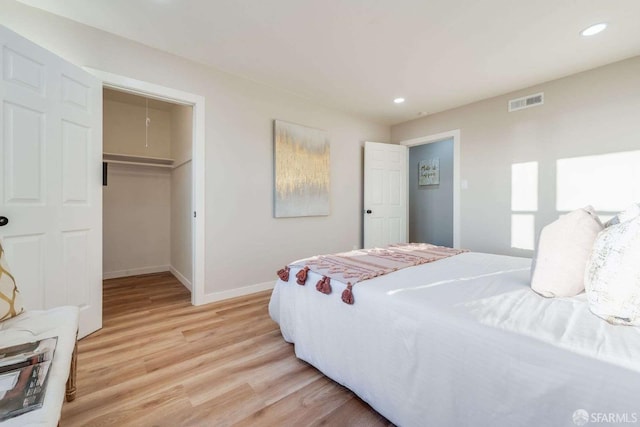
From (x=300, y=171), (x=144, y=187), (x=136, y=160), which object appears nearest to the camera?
(x=300, y=171)

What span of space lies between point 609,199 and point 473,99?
187 centimetres

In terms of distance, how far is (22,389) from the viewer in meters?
0.77

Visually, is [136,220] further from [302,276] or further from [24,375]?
[24,375]

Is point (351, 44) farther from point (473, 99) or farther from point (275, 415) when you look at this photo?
point (275, 415)

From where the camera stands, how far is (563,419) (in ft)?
2.59

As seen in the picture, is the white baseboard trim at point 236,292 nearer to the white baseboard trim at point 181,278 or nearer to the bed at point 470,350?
the white baseboard trim at point 181,278

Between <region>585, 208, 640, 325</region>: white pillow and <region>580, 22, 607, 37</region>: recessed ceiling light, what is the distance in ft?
6.67

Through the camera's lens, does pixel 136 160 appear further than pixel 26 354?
Yes

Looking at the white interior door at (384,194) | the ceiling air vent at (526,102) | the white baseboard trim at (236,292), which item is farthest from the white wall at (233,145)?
the ceiling air vent at (526,102)

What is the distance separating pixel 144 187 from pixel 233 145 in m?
2.09

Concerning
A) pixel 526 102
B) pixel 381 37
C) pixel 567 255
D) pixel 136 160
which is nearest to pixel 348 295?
pixel 567 255

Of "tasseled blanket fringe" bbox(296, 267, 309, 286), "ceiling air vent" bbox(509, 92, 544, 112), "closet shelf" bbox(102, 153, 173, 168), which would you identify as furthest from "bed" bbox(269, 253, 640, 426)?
"closet shelf" bbox(102, 153, 173, 168)

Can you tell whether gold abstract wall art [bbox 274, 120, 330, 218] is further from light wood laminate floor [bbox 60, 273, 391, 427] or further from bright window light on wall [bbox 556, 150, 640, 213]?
bright window light on wall [bbox 556, 150, 640, 213]

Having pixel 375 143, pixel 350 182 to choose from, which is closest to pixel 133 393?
pixel 350 182
